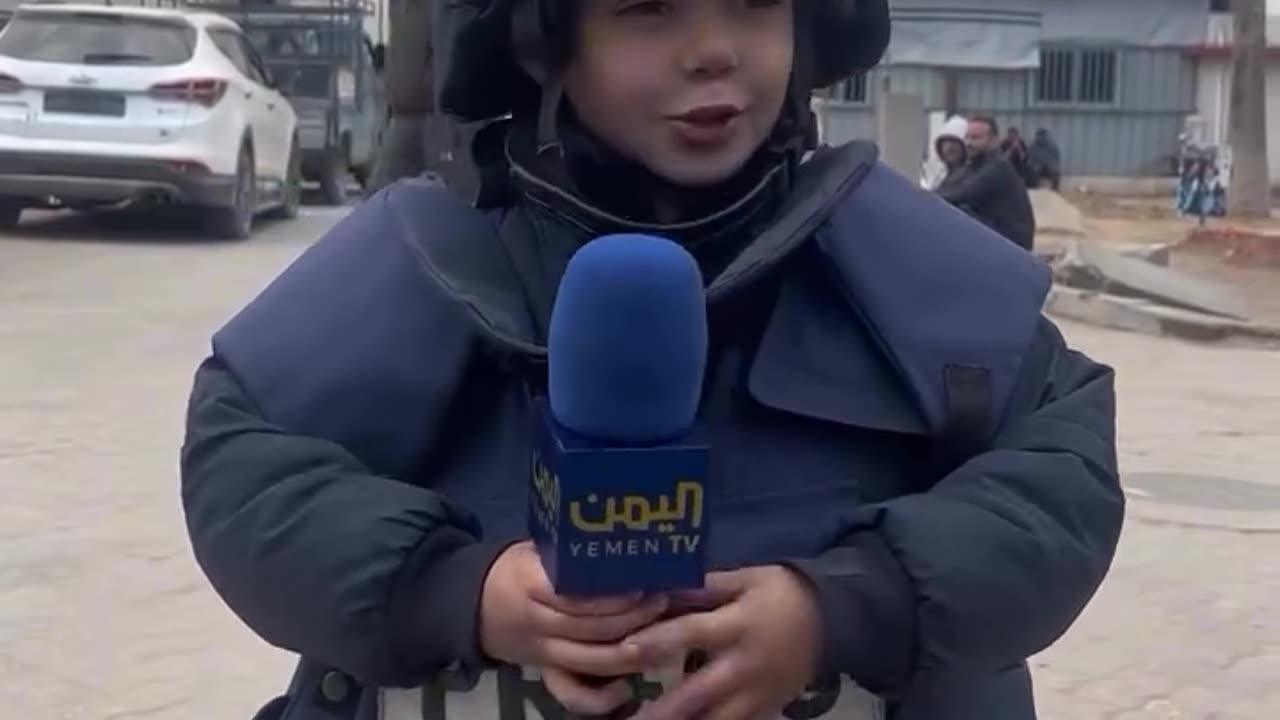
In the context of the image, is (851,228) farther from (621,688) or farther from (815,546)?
(621,688)

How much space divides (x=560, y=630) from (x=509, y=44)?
2.04 feet

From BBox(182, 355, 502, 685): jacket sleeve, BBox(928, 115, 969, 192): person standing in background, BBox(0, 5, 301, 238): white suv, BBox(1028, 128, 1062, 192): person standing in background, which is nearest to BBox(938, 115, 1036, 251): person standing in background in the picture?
BBox(928, 115, 969, 192): person standing in background

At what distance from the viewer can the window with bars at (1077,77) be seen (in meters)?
40.6

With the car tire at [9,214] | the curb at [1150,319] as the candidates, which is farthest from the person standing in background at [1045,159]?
the car tire at [9,214]

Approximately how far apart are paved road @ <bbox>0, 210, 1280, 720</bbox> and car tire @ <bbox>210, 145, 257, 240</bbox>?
3340mm

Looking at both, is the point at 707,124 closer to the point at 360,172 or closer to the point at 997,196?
the point at 997,196

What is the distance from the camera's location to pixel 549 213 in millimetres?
1927

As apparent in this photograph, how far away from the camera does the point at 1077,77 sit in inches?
1612

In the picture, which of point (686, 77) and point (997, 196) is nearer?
point (686, 77)

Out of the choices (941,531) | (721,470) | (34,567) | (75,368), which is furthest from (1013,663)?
(75,368)

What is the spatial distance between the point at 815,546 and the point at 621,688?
0.27 m

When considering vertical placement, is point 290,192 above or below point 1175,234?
above

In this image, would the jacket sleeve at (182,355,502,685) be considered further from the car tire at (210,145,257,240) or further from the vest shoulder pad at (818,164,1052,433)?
the car tire at (210,145,257,240)

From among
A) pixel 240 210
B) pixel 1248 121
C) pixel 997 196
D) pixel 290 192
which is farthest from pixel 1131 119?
pixel 997 196
